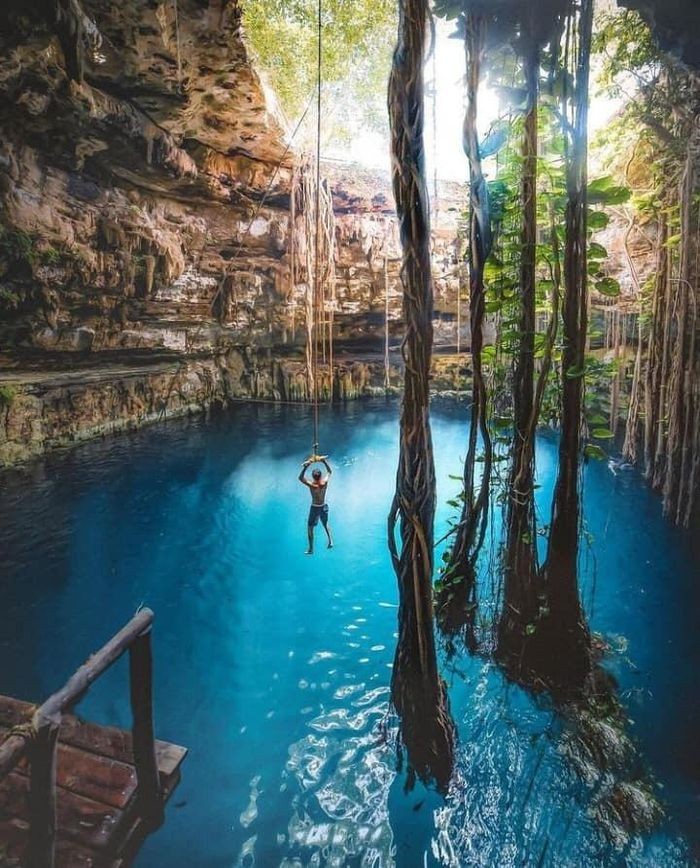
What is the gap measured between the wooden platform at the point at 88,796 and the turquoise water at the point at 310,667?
60 cm

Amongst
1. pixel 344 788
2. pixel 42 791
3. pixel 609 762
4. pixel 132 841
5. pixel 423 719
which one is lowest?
pixel 344 788

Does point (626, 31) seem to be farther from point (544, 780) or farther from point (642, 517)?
point (544, 780)

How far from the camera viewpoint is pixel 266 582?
169 inches

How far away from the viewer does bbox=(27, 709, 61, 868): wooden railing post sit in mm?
1292

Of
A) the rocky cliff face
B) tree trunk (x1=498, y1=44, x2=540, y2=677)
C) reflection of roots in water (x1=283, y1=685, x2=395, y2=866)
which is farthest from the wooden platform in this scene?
the rocky cliff face

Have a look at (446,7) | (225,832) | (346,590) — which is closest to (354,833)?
(225,832)

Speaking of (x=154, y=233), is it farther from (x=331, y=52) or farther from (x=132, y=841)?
(x=132, y=841)

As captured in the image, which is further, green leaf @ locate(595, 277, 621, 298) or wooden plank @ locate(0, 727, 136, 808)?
green leaf @ locate(595, 277, 621, 298)

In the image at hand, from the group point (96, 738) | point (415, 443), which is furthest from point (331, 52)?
point (96, 738)

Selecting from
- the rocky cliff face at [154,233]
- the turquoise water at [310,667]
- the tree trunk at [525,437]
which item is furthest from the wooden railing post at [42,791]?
the rocky cliff face at [154,233]

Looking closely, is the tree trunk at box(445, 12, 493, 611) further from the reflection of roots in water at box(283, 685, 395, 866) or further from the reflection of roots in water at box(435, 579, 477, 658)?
the reflection of roots in water at box(283, 685, 395, 866)

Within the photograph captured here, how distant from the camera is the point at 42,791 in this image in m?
1.34

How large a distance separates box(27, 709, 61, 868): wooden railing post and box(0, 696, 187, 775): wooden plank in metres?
0.53

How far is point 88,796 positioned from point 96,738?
0.86 feet
